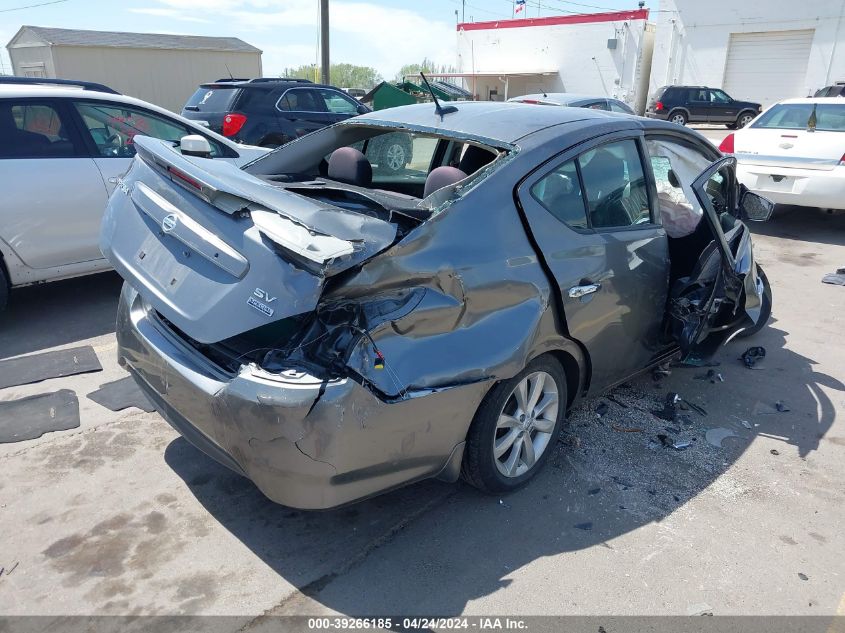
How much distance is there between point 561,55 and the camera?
37.0 metres

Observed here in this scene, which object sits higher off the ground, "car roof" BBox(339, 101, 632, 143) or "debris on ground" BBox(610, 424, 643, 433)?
"car roof" BBox(339, 101, 632, 143)

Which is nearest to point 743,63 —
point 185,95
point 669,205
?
point 185,95

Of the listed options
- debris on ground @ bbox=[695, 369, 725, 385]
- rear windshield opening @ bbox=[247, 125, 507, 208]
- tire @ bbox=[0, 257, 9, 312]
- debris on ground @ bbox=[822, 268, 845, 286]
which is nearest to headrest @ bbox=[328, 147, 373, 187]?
rear windshield opening @ bbox=[247, 125, 507, 208]

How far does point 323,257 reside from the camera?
231 cm

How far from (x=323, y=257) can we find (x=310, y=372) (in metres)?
0.42

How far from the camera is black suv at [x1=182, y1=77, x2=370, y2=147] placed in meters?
10.8

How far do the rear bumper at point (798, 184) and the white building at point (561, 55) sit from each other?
2760cm

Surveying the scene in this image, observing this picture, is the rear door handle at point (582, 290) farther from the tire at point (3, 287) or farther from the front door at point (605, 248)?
the tire at point (3, 287)

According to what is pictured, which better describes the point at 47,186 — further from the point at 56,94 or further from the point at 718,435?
the point at 718,435

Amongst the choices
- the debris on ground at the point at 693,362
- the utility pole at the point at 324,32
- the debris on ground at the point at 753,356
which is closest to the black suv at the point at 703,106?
the utility pole at the point at 324,32

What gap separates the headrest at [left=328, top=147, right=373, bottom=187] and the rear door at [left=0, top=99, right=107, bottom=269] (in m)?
2.48

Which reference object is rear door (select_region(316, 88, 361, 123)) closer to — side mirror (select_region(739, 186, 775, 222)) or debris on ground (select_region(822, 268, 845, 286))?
debris on ground (select_region(822, 268, 845, 286))

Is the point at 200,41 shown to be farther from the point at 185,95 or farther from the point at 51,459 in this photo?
the point at 51,459

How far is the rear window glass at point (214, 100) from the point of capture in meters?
10.9
